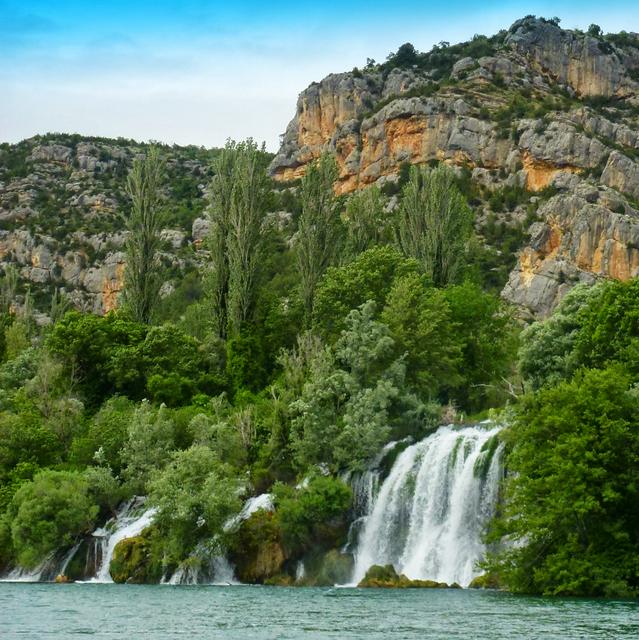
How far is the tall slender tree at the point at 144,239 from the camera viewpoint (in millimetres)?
84562

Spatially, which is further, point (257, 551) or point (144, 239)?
point (144, 239)

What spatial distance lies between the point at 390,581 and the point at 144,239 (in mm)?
47164

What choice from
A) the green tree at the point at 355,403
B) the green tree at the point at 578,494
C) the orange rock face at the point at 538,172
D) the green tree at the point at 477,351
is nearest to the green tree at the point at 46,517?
the green tree at the point at 355,403

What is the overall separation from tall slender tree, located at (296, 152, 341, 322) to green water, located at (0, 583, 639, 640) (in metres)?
36.6

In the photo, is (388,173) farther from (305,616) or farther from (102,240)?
(305,616)

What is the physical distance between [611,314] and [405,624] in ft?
88.9

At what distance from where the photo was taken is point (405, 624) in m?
30.8

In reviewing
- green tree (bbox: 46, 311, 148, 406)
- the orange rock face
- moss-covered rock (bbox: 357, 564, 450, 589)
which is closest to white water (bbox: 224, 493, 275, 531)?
moss-covered rock (bbox: 357, 564, 450, 589)

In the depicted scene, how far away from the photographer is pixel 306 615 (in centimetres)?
3406

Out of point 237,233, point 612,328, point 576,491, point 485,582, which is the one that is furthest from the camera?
point 237,233

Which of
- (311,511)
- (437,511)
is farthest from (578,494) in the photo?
(311,511)

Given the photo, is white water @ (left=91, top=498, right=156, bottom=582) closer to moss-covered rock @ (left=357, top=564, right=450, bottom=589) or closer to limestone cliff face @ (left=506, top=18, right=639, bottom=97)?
moss-covered rock @ (left=357, top=564, right=450, bottom=589)

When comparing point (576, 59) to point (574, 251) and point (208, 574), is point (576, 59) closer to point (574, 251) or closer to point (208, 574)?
point (574, 251)

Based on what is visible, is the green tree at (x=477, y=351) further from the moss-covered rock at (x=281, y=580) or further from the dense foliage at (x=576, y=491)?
the dense foliage at (x=576, y=491)
